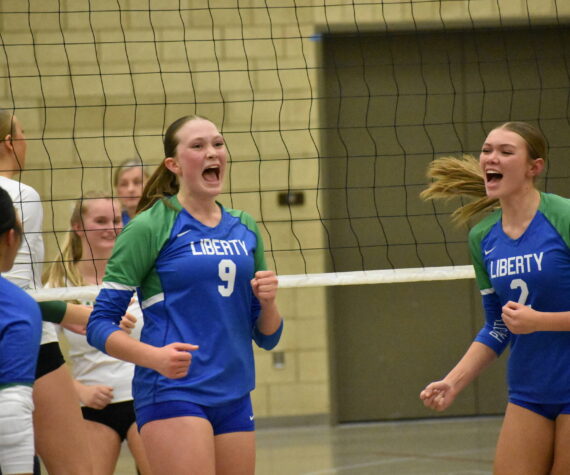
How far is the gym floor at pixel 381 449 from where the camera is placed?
21.1 ft

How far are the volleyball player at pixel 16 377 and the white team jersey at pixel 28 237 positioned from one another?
119 centimetres

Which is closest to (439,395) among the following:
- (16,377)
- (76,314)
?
(76,314)

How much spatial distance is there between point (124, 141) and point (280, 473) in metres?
2.78

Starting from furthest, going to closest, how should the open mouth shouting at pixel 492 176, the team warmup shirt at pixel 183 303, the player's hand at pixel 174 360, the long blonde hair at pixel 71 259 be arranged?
1. the long blonde hair at pixel 71 259
2. the open mouth shouting at pixel 492 176
3. the team warmup shirt at pixel 183 303
4. the player's hand at pixel 174 360

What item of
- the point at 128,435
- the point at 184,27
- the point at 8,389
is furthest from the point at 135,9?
the point at 8,389

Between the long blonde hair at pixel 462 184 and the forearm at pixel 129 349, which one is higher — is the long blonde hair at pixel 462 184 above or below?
above

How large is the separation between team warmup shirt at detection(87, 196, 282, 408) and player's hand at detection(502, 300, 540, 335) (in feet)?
2.70

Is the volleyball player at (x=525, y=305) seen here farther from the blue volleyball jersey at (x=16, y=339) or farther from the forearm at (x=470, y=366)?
the blue volleyball jersey at (x=16, y=339)

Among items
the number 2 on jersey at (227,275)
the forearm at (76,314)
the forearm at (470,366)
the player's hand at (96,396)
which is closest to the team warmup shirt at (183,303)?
the number 2 on jersey at (227,275)

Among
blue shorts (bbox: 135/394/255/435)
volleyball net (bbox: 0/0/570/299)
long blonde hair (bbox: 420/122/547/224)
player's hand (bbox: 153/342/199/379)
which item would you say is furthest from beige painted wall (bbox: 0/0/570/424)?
player's hand (bbox: 153/342/199/379)

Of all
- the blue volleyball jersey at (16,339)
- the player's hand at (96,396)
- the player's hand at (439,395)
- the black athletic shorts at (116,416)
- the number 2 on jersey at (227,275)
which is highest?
the number 2 on jersey at (227,275)

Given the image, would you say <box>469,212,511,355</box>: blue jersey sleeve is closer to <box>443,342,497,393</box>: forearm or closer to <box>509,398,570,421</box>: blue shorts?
<box>443,342,497,393</box>: forearm

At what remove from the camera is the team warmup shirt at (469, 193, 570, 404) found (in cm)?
347

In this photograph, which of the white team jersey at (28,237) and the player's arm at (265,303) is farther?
the white team jersey at (28,237)
